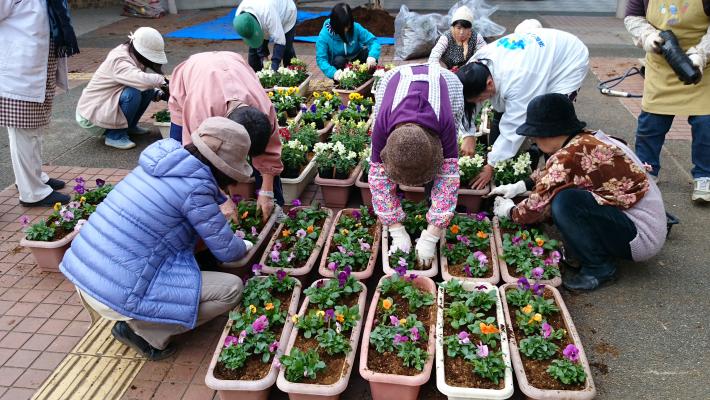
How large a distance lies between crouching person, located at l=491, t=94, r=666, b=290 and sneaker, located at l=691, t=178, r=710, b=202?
1220 mm

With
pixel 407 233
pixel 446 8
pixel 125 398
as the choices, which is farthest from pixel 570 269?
pixel 446 8

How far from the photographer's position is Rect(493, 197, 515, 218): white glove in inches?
126

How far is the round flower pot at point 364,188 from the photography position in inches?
146

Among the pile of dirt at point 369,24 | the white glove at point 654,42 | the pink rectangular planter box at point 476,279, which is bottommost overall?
the pile of dirt at point 369,24

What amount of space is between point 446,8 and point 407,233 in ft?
31.1

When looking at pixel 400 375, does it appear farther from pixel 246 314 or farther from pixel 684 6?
pixel 684 6

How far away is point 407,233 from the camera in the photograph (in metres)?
3.08

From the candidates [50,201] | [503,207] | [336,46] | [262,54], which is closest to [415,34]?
[336,46]

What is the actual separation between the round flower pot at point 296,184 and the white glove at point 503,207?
1.44 m

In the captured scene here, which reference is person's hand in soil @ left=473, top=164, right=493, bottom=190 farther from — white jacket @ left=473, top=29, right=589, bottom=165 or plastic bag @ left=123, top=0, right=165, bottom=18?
plastic bag @ left=123, top=0, right=165, bottom=18

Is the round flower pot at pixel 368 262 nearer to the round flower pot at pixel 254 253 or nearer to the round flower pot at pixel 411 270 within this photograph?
the round flower pot at pixel 411 270

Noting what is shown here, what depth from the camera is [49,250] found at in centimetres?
316

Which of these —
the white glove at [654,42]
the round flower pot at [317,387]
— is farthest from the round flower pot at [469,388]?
the white glove at [654,42]

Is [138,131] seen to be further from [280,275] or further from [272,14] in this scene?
[280,275]
